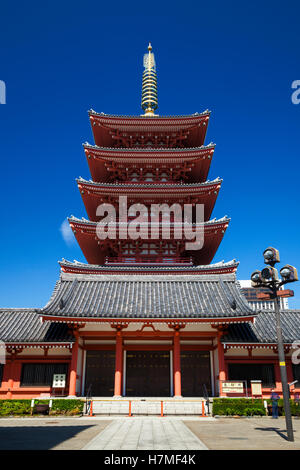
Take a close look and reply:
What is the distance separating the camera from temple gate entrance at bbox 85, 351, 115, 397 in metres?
21.7

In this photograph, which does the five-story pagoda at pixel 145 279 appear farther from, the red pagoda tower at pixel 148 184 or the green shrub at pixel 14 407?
the green shrub at pixel 14 407

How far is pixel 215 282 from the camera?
2503 centimetres

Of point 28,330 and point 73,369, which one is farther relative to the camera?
point 28,330

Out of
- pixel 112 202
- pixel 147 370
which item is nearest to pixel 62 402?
pixel 147 370

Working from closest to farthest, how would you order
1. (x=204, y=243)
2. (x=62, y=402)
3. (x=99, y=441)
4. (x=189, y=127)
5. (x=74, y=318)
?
(x=99, y=441) → (x=62, y=402) → (x=74, y=318) → (x=204, y=243) → (x=189, y=127)

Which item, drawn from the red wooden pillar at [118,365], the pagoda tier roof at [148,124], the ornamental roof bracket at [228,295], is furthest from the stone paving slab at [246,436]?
the pagoda tier roof at [148,124]

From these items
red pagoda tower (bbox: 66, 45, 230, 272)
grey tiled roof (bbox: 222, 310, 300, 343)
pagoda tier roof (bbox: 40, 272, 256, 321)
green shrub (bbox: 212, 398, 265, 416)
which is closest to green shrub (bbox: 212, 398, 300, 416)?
green shrub (bbox: 212, 398, 265, 416)

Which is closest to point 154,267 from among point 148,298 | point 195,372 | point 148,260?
point 148,260

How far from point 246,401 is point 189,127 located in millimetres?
23657

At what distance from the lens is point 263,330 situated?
22016mm

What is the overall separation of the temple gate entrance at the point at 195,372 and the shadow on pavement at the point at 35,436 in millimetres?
9788

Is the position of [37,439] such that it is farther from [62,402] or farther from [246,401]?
[246,401]

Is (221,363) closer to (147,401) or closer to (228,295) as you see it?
(228,295)

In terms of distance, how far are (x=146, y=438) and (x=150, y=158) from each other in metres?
23.9
